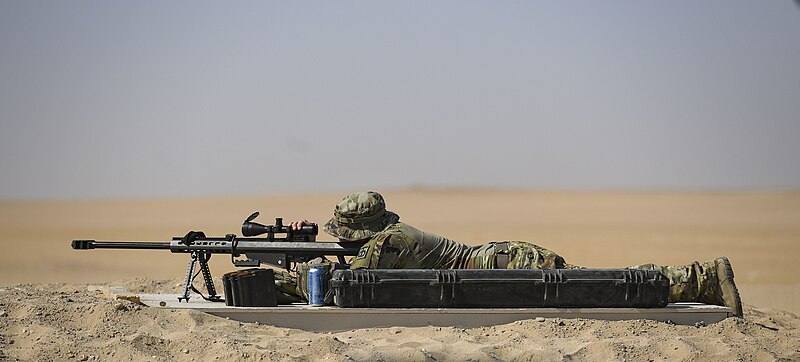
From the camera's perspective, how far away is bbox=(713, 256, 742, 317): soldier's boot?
11.3 m

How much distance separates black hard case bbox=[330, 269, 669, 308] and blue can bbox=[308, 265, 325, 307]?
0.27 m

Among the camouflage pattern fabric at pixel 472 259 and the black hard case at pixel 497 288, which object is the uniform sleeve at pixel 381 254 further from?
the black hard case at pixel 497 288

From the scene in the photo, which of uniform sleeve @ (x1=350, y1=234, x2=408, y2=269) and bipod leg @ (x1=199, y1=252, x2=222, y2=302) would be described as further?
bipod leg @ (x1=199, y1=252, x2=222, y2=302)

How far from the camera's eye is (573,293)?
36.1ft

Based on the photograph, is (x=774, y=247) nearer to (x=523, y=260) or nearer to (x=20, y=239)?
(x=20, y=239)

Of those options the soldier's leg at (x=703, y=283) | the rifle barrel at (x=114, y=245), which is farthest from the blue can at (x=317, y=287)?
the soldier's leg at (x=703, y=283)

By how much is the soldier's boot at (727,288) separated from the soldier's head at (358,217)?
3266mm

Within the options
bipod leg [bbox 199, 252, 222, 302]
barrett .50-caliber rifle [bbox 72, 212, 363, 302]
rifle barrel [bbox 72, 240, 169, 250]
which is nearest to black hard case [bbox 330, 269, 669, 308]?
barrett .50-caliber rifle [bbox 72, 212, 363, 302]

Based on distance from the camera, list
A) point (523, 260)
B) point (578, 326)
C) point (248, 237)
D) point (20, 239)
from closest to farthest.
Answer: point (578, 326) → point (523, 260) → point (248, 237) → point (20, 239)

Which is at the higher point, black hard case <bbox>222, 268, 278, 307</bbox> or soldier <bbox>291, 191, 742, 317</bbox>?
soldier <bbox>291, 191, 742, 317</bbox>

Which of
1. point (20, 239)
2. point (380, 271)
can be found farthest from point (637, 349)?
point (20, 239)

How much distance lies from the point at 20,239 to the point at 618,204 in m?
35.7

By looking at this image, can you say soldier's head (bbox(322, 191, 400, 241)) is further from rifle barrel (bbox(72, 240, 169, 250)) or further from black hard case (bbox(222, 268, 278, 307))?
rifle barrel (bbox(72, 240, 169, 250))

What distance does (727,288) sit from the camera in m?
11.4
